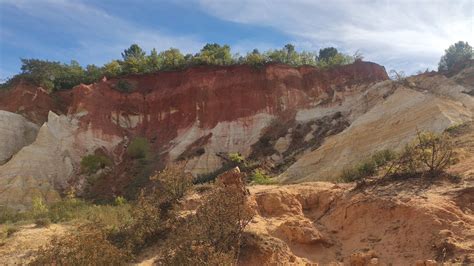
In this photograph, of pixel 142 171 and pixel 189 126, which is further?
pixel 189 126

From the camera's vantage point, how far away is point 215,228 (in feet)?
37.2

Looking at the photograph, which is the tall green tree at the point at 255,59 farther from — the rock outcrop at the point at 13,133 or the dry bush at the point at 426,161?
the dry bush at the point at 426,161

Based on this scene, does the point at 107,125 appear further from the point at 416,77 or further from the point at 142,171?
the point at 416,77

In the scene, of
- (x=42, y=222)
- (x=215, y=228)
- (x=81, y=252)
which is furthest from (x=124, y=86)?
(x=215, y=228)

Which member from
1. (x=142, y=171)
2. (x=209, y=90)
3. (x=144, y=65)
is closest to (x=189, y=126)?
(x=209, y=90)

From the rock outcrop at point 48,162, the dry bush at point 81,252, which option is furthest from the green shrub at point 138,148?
the dry bush at point 81,252

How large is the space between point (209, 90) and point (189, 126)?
3.55 m

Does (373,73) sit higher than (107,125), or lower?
higher

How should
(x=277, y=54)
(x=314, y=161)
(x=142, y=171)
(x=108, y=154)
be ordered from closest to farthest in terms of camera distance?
(x=314, y=161), (x=142, y=171), (x=108, y=154), (x=277, y=54)

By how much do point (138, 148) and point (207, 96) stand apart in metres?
7.12

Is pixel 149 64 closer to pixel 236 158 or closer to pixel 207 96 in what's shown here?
pixel 207 96

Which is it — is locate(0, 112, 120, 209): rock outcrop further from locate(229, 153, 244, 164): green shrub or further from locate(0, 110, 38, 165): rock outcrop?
locate(229, 153, 244, 164): green shrub

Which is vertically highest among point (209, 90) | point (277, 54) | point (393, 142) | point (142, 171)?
point (277, 54)

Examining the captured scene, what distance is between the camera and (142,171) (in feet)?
A: 108
